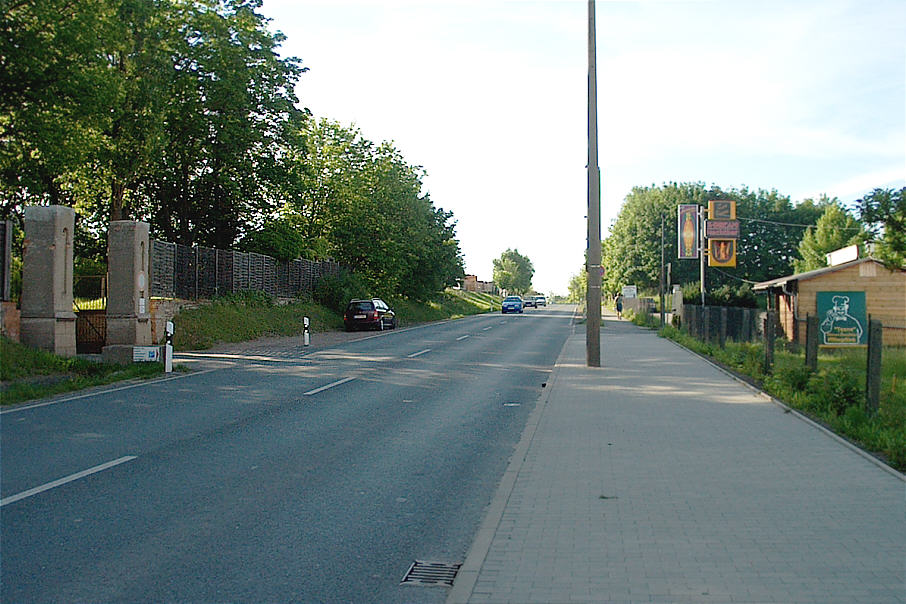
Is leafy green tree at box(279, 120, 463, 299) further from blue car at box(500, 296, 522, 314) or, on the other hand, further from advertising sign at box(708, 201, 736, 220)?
blue car at box(500, 296, 522, 314)

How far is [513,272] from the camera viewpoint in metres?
152

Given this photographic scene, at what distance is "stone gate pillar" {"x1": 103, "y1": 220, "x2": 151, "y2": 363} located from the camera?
19.0m

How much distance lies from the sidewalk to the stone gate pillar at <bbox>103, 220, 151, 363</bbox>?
11.7 meters

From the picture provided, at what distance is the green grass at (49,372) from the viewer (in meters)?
14.0

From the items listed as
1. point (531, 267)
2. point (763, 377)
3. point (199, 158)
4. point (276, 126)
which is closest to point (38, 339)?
point (763, 377)

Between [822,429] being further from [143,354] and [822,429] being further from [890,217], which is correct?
[143,354]

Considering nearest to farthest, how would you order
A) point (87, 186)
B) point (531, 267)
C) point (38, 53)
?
1. point (38, 53)
2. point (87, 186)
3. point (531, 267)

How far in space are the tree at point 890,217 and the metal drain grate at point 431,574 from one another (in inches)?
230

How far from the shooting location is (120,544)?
5793 mm

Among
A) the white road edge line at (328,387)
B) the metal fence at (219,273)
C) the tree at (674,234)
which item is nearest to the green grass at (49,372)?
the white road edge line at (328,387)

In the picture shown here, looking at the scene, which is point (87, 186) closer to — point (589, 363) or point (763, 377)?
point (589, 363)

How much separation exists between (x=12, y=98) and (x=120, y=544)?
65.8 feet

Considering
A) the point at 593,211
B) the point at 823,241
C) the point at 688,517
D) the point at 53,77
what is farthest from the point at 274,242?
the point at 823,241

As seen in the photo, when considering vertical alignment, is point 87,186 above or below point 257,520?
above
